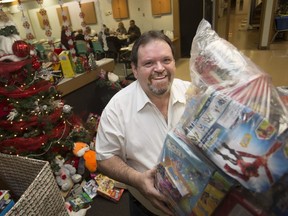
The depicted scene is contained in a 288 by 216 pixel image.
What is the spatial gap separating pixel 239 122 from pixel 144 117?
0.69 meters

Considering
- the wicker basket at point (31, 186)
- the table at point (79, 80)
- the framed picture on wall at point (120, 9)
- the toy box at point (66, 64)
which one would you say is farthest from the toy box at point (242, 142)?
the framed picture on wall at point (120, 9)

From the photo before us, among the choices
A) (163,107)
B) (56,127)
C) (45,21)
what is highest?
(45,21)

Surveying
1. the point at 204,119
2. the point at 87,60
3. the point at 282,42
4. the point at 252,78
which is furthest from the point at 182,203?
the point at 282,42

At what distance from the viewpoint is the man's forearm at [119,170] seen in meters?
0.97

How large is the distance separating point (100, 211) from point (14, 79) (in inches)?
59.2

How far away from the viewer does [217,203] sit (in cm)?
52

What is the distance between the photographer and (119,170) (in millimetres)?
1061

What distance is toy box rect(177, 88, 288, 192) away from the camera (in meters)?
0.42

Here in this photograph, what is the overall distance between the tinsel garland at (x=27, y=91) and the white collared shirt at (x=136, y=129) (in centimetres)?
Answer: 117

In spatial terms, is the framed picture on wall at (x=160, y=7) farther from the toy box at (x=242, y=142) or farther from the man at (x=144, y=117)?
the toy box at (x=242, y=142)

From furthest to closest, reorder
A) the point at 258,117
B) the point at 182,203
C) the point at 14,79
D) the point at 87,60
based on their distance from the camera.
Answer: the point at 87,60
the point at 14,79
the point at 182,203
the point at 258,117

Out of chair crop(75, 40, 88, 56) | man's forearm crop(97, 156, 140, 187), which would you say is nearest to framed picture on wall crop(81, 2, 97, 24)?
chair crop(75, 40, 88, 56)

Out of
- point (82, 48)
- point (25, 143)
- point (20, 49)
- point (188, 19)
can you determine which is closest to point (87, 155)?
point (25, 143)

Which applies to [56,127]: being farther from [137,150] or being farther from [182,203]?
[182,203]
